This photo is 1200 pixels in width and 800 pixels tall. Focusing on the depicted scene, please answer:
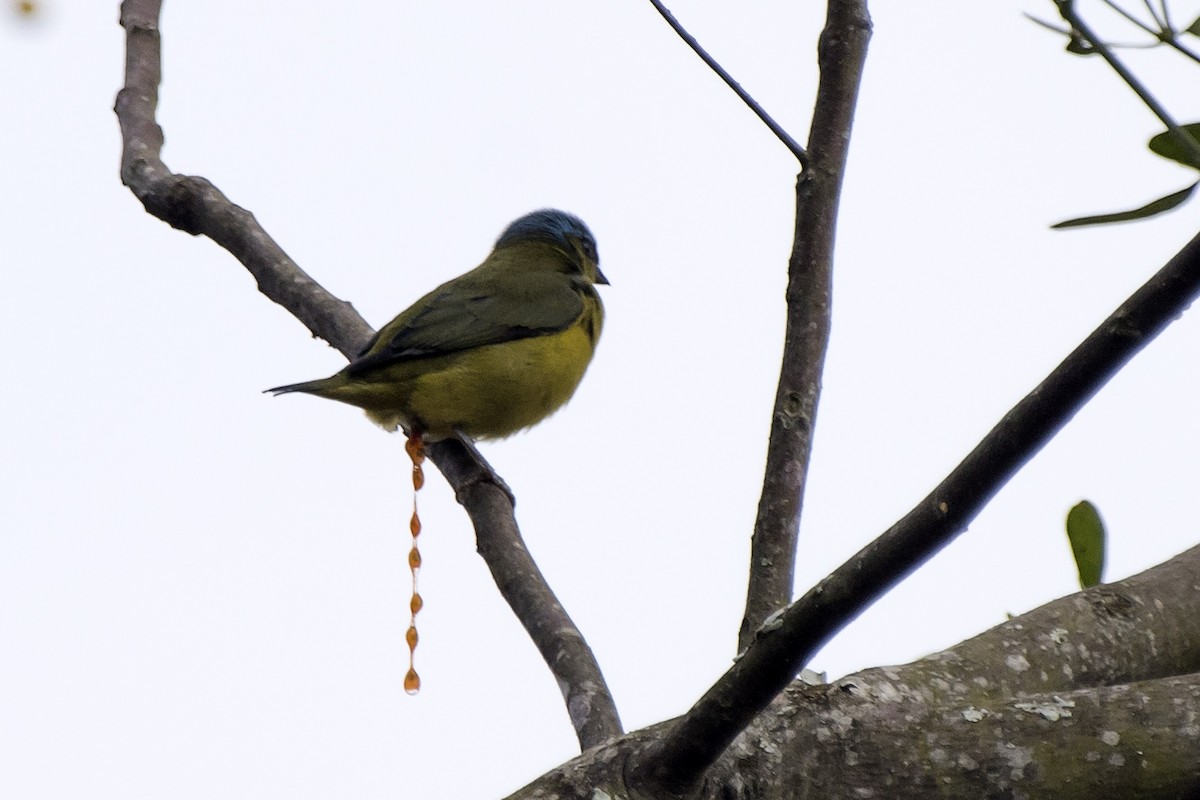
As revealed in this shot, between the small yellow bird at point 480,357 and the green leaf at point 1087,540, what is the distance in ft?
9.07

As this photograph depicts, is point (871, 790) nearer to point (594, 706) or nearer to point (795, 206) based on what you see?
point (594, 706)

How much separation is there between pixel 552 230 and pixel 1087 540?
503cm

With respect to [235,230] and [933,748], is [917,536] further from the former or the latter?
[235,230]

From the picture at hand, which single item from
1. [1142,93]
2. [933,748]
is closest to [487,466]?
[933,748]

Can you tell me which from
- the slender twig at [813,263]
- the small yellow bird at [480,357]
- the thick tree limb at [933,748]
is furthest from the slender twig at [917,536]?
the small yellow bird at [480,357]

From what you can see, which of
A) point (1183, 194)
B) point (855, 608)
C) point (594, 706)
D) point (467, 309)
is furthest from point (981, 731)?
point (467, 309)

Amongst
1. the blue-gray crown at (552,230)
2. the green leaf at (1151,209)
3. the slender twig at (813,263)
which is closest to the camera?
the green leaf at (1151,209)

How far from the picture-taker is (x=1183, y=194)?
1.52 m

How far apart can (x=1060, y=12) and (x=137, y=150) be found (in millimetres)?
3526

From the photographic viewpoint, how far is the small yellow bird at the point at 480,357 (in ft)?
16.1

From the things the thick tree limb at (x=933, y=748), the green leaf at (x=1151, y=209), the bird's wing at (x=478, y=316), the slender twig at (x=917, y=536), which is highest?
the bird's wing at (x=478, y=316)

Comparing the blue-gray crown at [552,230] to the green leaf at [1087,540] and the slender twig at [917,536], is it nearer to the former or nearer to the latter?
the green leaf at [1087,540]

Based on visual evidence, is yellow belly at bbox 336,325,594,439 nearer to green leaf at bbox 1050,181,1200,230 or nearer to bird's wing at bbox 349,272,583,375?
bird's wing at bbox 349,272,583,375

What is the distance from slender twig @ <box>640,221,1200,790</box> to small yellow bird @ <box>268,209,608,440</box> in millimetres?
3071
